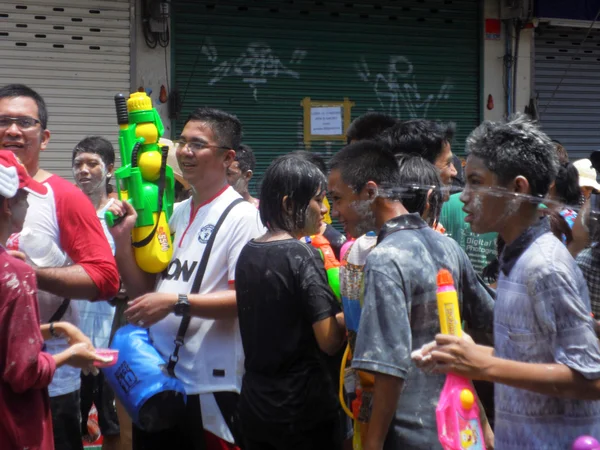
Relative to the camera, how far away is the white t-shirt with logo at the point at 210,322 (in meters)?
3.97

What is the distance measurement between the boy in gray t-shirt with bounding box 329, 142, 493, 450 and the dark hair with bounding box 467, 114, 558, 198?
49 centimetres

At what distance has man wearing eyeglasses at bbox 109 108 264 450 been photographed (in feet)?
12.9

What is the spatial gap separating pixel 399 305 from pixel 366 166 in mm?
674

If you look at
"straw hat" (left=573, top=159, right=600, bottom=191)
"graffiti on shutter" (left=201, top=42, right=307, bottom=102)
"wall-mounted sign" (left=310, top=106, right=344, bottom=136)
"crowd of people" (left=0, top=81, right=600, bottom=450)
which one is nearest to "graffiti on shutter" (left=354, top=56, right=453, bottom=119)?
"wall-mounted sign" (left=310, top=106, right=344, bottom=136)

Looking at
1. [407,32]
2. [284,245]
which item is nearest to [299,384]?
[284,245]

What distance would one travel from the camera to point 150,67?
9.45 meters

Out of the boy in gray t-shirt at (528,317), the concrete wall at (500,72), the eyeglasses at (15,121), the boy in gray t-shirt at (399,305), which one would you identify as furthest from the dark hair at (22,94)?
the concrete wall at (500,72)

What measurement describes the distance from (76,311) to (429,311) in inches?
72.1

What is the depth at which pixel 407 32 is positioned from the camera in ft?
35.8

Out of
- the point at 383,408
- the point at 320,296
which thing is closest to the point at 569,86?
the point at 320,296

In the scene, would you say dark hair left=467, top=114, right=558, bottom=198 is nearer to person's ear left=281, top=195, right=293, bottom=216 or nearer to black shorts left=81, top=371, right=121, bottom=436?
person's ear left=281, top=195, right=293, bottom=216

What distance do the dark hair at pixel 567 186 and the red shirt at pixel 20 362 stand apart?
3.64 m

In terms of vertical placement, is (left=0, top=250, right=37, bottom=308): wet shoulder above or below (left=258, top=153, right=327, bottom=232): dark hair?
below

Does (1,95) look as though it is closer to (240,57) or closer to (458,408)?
(458,408)
